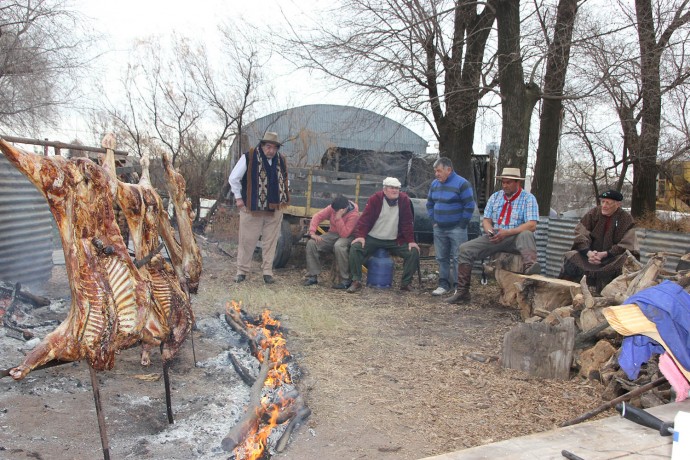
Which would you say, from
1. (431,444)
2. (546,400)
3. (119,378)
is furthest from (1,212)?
(546,400)

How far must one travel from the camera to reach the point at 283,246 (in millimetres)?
9430

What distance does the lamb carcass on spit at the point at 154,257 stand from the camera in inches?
147

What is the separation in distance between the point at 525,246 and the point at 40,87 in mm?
10900

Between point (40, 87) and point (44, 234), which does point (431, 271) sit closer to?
point (44, 234)

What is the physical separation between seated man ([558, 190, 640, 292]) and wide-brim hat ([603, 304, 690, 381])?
371 cm

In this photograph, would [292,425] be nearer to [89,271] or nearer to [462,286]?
[89,271]

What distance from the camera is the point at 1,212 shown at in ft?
21.1

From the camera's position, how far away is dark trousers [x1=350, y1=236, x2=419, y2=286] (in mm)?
8234

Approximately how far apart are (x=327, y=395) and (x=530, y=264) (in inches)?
153

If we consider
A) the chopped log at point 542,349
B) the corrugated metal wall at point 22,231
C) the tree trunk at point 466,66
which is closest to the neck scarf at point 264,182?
the corrugated metal wall at point 22,231

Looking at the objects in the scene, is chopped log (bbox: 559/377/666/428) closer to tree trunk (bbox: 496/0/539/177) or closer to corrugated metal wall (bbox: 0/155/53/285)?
corrugated metal wall (bbox: 0/155/53/285)

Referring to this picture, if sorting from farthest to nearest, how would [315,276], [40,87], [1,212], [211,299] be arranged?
[40,87] → [315,276] → [211,299] → [1,212]

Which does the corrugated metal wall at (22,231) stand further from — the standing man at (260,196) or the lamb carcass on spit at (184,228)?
the lamb carcass on spit at (184,228)

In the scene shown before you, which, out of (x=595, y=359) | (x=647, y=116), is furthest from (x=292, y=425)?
(x=647, y=116)
